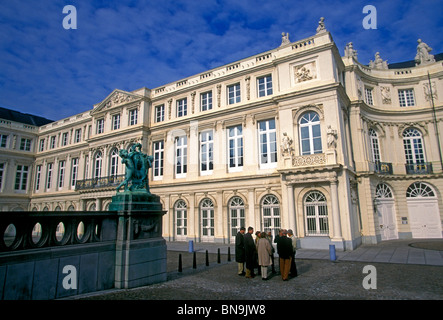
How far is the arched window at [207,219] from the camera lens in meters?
22.5

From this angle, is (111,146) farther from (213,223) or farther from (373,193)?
(373,193)

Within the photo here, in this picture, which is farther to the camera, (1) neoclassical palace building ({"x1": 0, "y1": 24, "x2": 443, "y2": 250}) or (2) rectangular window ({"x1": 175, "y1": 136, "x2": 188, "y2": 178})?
(2) rectangular window ({"x1": 175, "y1": 136, "x2": 188, "y2": 178})

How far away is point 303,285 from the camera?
8.63 meters

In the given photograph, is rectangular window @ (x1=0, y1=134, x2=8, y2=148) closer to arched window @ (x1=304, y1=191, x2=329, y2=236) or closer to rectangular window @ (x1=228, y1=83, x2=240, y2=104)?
rectangular window @ (x1=228, y1=83, x2=240, y2=104)

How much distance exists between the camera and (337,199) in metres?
16.8

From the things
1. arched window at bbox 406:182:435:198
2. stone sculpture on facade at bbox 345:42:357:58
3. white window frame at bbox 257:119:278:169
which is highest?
stone sculpture on facade at bbox 345:42:357:58

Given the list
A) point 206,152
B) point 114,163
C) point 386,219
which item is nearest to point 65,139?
point 114,163

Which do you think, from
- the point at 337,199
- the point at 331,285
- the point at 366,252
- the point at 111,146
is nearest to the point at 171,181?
the point at 111,146

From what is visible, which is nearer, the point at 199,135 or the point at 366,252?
the point at 366,252

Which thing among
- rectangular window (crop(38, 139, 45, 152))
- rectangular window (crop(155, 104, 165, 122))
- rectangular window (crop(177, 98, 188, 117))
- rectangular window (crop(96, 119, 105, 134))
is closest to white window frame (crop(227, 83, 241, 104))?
rectangular window (crop(177, 98, 188, 117))

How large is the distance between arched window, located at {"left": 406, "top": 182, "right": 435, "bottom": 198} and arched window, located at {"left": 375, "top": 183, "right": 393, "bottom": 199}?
166cm

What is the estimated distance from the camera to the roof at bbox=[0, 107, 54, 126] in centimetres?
3909
